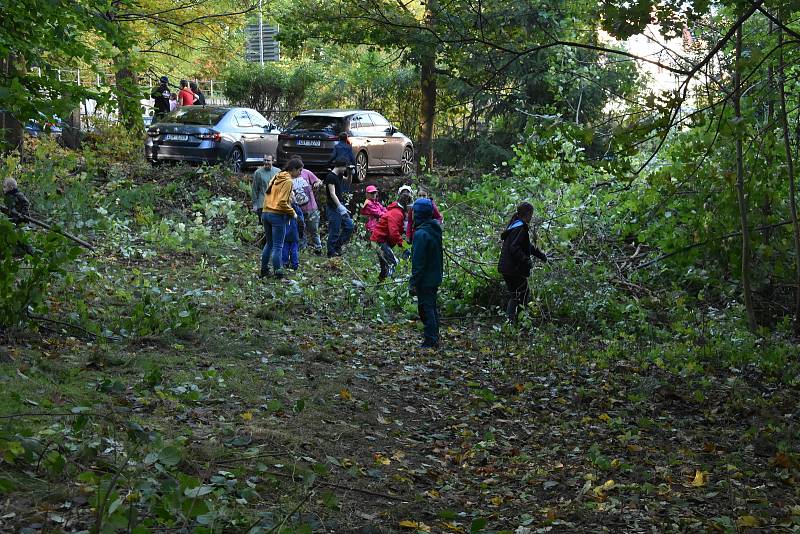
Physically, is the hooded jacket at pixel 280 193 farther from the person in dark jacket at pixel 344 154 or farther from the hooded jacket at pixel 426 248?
the person in dark jacket at pixel 344 154

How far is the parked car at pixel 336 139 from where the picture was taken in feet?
72.7

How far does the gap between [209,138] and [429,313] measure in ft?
40.5

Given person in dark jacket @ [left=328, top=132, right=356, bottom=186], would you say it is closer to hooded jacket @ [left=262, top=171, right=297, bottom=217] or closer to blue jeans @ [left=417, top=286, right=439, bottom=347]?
hooded jacket @ [left=262, top=171, right=297, bottom=217]

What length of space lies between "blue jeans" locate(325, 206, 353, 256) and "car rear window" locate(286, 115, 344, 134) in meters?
5.12

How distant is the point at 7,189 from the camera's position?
477 inches

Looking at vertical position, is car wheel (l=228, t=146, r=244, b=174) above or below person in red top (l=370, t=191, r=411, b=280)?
above

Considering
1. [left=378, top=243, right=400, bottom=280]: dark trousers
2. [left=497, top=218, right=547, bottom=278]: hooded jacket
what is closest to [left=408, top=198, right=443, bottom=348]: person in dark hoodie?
[left=497, top=218, right=547, bottom=278]: hooded jacket

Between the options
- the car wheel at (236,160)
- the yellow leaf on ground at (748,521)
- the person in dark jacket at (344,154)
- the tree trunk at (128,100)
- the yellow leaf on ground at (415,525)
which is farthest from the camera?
the car wheel at (236,160)

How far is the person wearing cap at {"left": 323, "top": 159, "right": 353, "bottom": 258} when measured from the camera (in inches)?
685

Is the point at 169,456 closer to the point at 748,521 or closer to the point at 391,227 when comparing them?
the point at 748,521

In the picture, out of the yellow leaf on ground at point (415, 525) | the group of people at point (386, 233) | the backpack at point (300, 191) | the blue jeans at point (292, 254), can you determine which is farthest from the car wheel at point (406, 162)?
the yellow leaf on ground at point (415, 525)

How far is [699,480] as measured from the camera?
659 centimetres

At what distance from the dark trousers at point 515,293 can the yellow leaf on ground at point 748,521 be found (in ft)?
21.2

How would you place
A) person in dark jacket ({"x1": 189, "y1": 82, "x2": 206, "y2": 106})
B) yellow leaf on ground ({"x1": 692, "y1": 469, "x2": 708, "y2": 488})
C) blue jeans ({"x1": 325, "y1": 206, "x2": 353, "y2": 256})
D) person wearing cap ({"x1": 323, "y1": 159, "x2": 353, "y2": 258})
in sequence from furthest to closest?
person in dark jacket ({"x1": 189, "y1": 82, "x2": 206, "y2": 106})
blue jeans ({"x1": 325, "y1": 206, "x2": 353, "y2": 256})
person wearing cap ({"x1": 323, "y1": 159, "x2": 353, "y2": 258})
yellow leaf on ground ({"x1": 692, "y1": 469, "x2": 708, "y2": 488})
